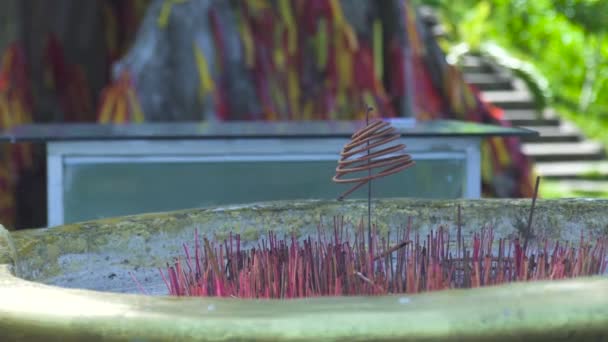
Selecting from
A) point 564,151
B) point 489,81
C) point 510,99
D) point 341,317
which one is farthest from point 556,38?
point 341,317

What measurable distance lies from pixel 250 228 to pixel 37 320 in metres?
0.60

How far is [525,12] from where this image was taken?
8344 mm

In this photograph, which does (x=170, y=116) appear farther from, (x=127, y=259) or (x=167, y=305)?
(x=167, y=305)

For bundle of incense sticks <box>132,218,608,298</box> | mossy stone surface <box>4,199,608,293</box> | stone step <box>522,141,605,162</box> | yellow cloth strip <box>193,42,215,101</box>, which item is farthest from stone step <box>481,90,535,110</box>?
bundle of incense sticks <box>132,218,608,298</box>

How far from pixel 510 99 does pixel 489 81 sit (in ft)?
1.12

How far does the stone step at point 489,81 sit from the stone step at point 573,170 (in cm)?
98

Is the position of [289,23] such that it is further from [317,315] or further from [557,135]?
[317,315]

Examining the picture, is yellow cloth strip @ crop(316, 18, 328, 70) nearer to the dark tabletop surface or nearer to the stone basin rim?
the dark tabletop surface

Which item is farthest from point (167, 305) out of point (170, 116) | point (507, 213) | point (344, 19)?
point (344, 19)

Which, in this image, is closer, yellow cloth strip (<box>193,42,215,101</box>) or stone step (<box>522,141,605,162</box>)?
yellow cloth strip (<box>193,42,215,101</box>)

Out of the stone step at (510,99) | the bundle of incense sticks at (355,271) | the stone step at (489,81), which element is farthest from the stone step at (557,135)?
the bundle of incense sticks at (355,271)

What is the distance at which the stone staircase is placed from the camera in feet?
21.6

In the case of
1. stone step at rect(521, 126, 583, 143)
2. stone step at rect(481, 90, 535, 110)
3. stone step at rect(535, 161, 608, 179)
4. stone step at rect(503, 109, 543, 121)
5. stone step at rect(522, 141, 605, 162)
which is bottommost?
stone step at rect(535, 161, 608, 179)

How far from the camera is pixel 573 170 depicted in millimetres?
6680
